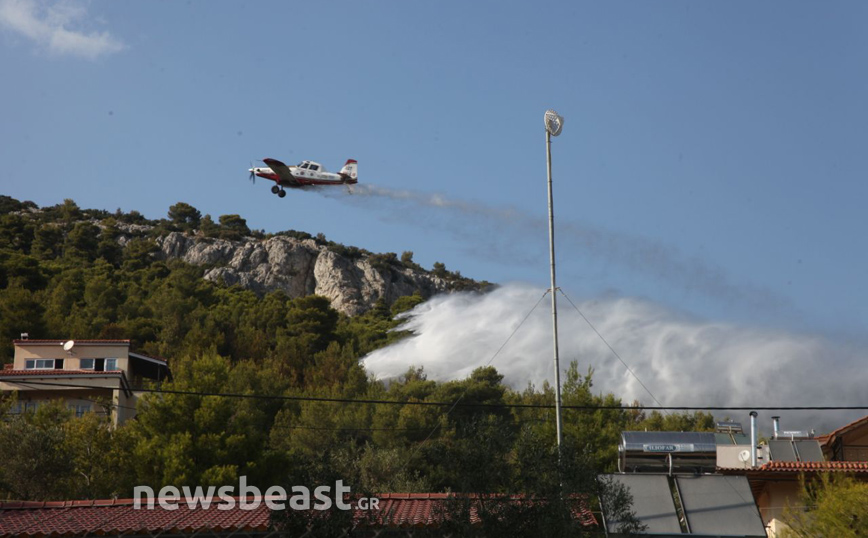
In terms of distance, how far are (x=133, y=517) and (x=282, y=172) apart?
41336mm

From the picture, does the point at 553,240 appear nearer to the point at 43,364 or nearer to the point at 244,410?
the point at 244,410

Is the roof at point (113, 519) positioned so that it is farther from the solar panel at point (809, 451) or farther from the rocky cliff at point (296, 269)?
the rocky cliff at point (296, 269)

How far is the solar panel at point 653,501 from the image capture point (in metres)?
22.9

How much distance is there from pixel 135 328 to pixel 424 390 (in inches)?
1139

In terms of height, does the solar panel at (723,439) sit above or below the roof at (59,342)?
below

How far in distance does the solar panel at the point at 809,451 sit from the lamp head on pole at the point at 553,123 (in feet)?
40.5

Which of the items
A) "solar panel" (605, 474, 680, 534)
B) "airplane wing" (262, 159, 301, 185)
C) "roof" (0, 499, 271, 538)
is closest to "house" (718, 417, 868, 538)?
"solar panel" (605, 474, 680, 534)

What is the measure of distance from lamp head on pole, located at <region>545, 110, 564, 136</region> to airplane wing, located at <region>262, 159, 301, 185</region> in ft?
103

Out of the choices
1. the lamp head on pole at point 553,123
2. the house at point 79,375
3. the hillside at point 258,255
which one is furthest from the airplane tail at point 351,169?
the hillside at point 258,255

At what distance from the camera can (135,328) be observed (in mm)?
91812

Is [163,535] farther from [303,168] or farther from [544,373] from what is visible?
[544,373]

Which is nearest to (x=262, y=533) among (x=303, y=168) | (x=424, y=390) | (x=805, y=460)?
(x=805, y=460)

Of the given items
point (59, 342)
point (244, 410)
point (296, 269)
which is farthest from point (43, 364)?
point (296, 269)

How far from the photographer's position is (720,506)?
23.8 m
